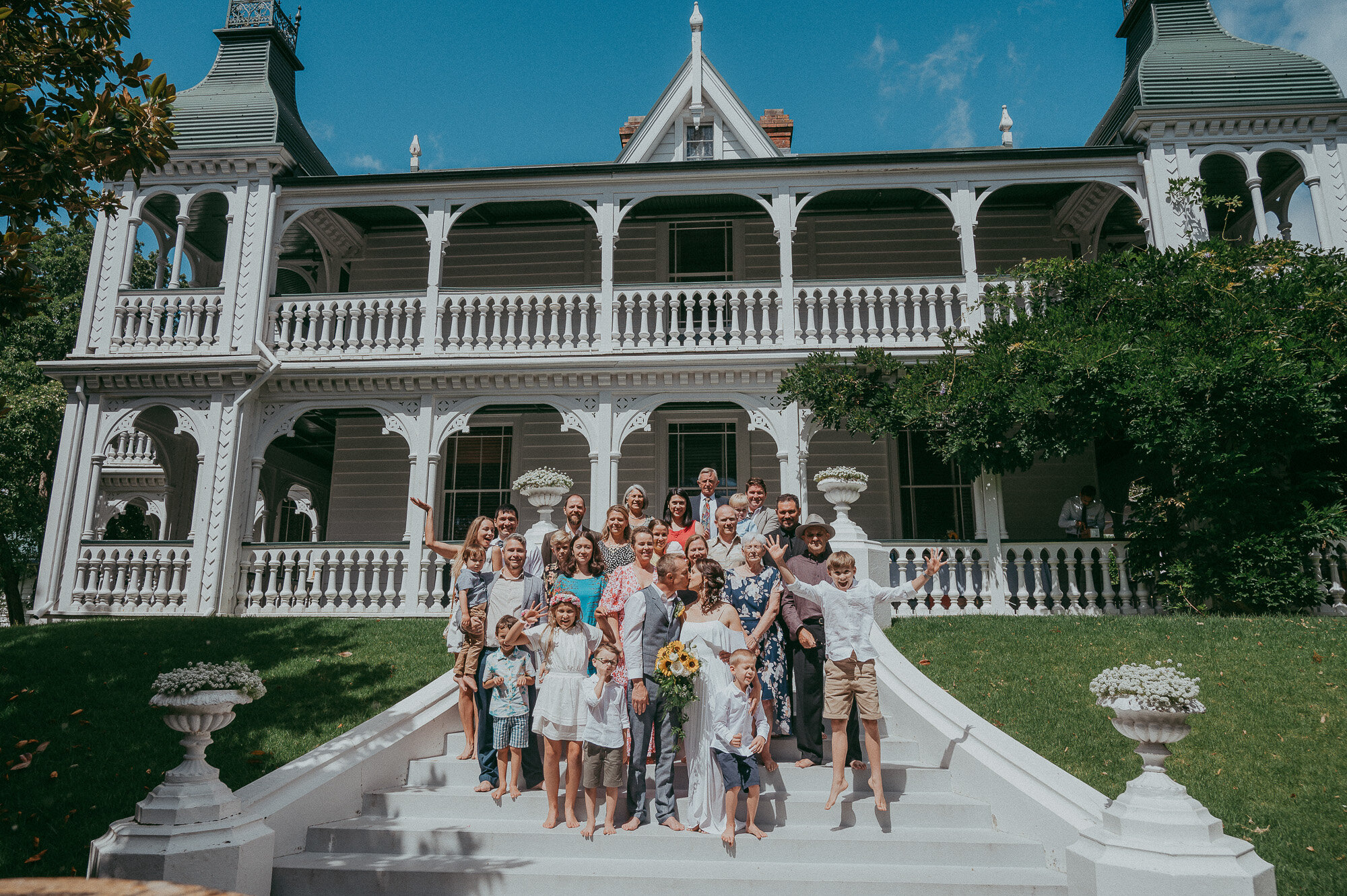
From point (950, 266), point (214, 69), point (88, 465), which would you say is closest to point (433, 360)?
point (88, 465)

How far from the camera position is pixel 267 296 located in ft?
44.1

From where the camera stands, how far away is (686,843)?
202 inches

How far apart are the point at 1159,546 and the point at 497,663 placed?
8.78 metres

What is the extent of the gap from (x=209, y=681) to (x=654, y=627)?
8.69ft

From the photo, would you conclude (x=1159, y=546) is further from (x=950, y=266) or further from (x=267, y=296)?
(x=267, y=296)

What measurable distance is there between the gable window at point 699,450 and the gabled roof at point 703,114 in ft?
15.6

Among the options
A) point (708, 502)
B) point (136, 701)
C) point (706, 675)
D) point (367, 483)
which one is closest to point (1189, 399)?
point (708, 502)

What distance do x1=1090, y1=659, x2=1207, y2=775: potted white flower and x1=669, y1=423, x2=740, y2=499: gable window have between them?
34.7 feet

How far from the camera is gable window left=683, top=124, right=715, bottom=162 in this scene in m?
15.0

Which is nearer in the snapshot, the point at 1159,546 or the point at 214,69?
the point at 1159,546

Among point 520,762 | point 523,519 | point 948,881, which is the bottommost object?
point 948,881

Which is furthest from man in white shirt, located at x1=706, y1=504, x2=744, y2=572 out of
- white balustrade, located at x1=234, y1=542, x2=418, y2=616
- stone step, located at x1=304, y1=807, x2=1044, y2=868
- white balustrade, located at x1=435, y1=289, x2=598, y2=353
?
white balustrade, located at x1=234, y1=542, x2=418, y2=616

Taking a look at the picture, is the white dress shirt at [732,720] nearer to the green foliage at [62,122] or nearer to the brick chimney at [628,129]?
the green foliage at [62,122]

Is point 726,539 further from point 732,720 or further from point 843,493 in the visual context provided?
point 843,493
